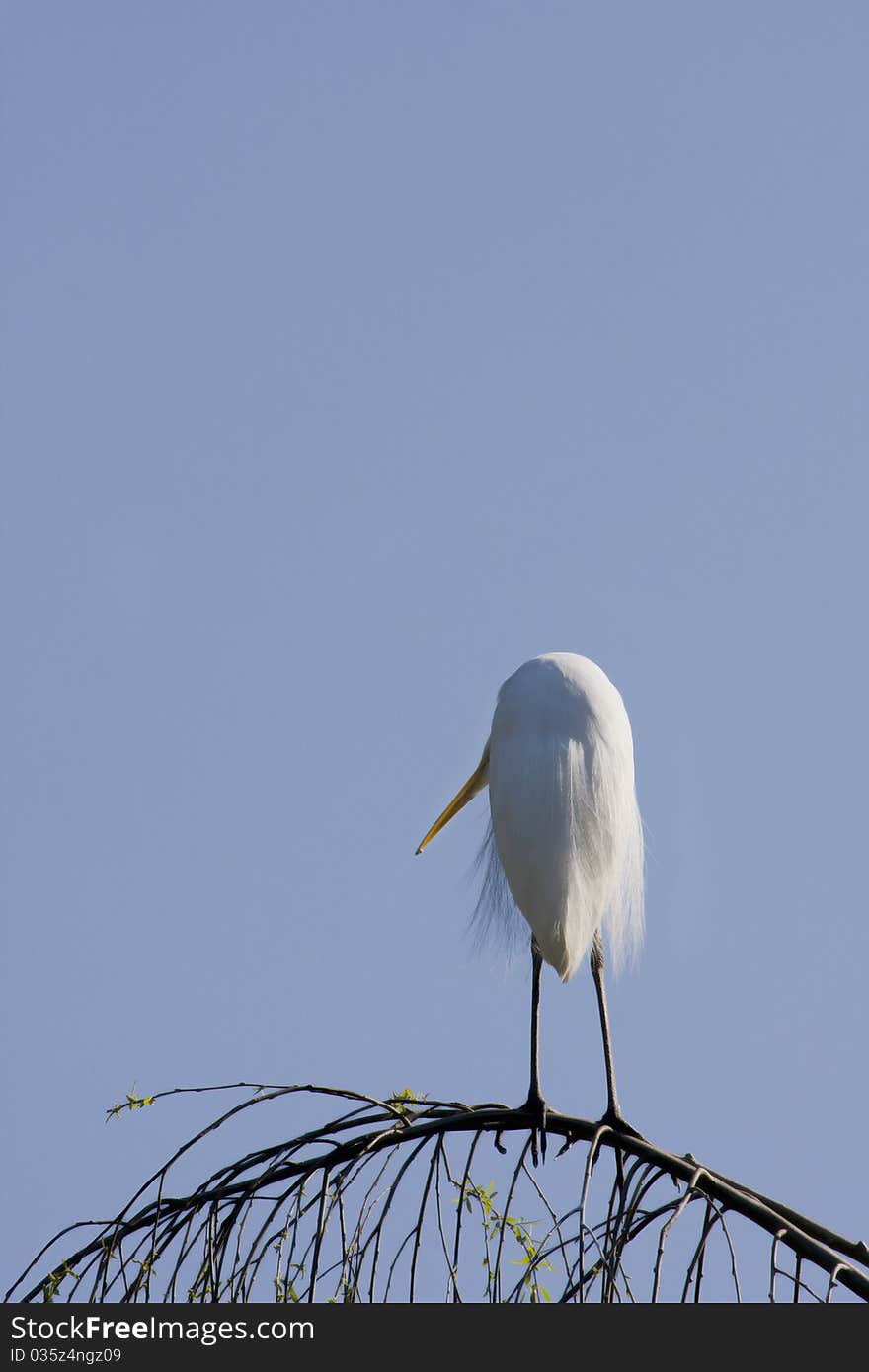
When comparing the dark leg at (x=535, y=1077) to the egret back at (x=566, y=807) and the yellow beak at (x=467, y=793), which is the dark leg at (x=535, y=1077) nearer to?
the egret back at (x=566, y=807)

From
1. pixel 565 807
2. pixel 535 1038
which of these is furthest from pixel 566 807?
pixel 535 1038

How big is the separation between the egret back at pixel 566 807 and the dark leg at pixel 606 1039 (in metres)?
Result: 0.08

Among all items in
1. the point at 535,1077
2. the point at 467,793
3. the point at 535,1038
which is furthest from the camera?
the point at 467,793

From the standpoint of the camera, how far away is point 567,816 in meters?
6.88

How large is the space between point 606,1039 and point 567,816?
919mm

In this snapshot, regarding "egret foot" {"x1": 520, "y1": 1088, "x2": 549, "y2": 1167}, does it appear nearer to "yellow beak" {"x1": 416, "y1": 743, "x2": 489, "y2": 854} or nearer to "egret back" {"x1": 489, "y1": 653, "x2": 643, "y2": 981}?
"egret back" {"x1": 489, "y1": 653, "x2": 643, "y2": 981}

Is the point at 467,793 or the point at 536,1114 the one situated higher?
the point at 467,793

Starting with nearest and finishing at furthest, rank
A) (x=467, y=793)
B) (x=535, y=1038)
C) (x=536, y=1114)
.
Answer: (x=536, y=1114) < (x=535, y=1038) < (x=467, y=793)

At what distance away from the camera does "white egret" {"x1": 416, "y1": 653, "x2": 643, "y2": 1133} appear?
6.82 meters

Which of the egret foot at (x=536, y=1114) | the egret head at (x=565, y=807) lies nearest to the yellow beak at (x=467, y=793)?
the egret head at (x=565, y=807)

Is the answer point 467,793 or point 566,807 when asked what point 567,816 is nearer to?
point 566,807

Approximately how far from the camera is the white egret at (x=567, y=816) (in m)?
6.82
